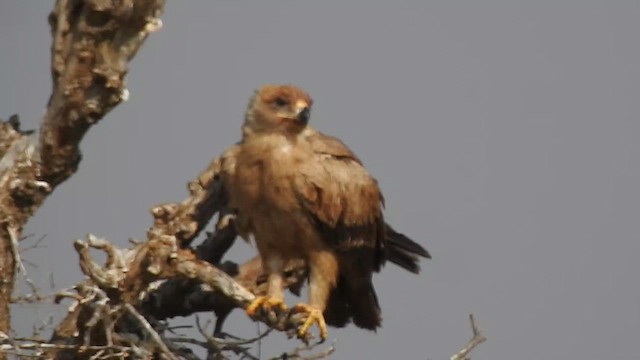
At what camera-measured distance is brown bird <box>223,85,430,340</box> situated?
7727mm

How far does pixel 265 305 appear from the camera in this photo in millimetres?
7703

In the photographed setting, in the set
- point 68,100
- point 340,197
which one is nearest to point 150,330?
point 68,100

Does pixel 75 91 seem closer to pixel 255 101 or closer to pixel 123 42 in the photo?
pixel 123 42

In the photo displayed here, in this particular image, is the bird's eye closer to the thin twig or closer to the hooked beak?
the hooked beak

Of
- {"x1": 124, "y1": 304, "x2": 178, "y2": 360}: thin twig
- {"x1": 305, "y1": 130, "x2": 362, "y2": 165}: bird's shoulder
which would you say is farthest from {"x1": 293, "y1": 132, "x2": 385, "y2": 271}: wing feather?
{"x1": 124, "y1": 304, "x2": 178, "y2": 360}: thin twig

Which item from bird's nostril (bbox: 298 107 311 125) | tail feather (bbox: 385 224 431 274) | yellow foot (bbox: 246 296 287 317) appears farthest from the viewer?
tail feather (bbox: 385 224 431 274)

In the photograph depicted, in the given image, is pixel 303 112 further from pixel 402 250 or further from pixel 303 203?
pixel 402 250

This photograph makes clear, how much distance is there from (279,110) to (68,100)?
1.44 metres

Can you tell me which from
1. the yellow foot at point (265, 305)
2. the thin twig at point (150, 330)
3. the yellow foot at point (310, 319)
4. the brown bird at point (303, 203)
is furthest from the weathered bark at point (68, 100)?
the yellow foot at point (310, 319)

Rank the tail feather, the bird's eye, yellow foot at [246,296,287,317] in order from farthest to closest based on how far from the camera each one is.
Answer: the tail feather → the bird's eye → yellow foot at [246,296,287,317]

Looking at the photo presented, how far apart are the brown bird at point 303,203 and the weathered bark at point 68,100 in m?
1.05

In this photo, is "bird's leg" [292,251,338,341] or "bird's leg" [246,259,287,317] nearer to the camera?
"bird's leg" [246,259,287,317]

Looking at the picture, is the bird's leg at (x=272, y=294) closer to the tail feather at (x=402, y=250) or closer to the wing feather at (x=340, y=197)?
the wing feather at (x=340, y=197)

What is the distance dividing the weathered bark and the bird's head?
116 centimetres
